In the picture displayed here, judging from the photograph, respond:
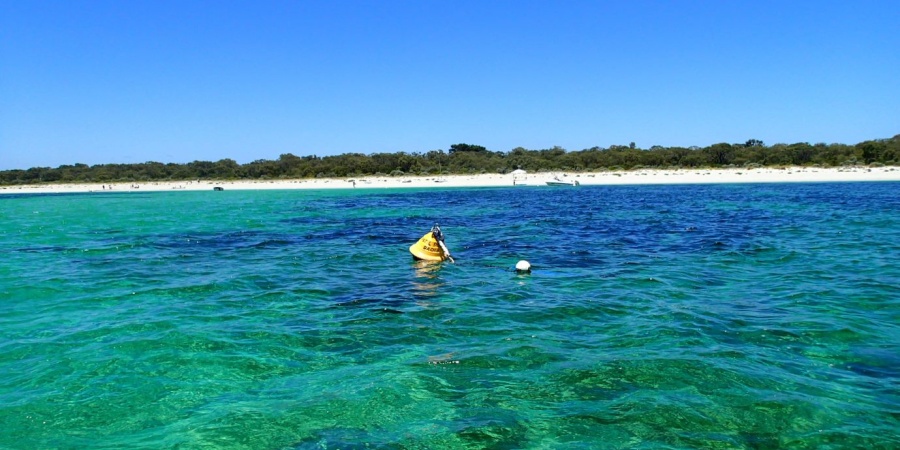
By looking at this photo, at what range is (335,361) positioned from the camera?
792 cm

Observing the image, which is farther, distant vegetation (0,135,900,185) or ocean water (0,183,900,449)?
distant vegetation (0,135,900,185)

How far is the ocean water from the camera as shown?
571cm

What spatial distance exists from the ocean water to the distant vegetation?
76390 mm

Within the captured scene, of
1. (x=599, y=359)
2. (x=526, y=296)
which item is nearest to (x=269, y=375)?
(x=599, y=359)

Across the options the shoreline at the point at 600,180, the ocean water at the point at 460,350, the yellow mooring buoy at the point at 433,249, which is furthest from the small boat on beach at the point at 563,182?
the yellow mooring buoy at the point at 433,249

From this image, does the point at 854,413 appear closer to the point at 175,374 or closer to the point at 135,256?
the point at 175,374

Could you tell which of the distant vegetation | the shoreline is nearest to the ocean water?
the shoreline

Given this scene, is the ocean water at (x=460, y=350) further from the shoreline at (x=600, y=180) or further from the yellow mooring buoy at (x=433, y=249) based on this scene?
the shoreline at (x=600, y=180)

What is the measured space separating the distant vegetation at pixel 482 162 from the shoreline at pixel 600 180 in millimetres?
10218

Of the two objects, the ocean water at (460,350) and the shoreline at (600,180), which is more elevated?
the shoreline at (600,180)

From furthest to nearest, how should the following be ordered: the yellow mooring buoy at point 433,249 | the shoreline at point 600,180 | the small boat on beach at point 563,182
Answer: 1. the small boat on beach at point 563,182
2. the shoreline at point 600,180
3. the yellow mooring buoy at point 433,249

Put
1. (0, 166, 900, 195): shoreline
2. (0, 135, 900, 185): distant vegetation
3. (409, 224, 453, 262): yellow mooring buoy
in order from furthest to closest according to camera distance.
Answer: (0, 135, 900, 185): distant vegetation < (0, 166, 900, 195): shoreline < (409, 224, 453, 262): yellow mooring buoy

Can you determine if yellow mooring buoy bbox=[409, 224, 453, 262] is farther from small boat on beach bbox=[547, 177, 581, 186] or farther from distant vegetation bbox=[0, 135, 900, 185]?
distant vegetation bbox=[0, 135, 900, 185]

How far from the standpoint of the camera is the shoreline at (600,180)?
62734mm
